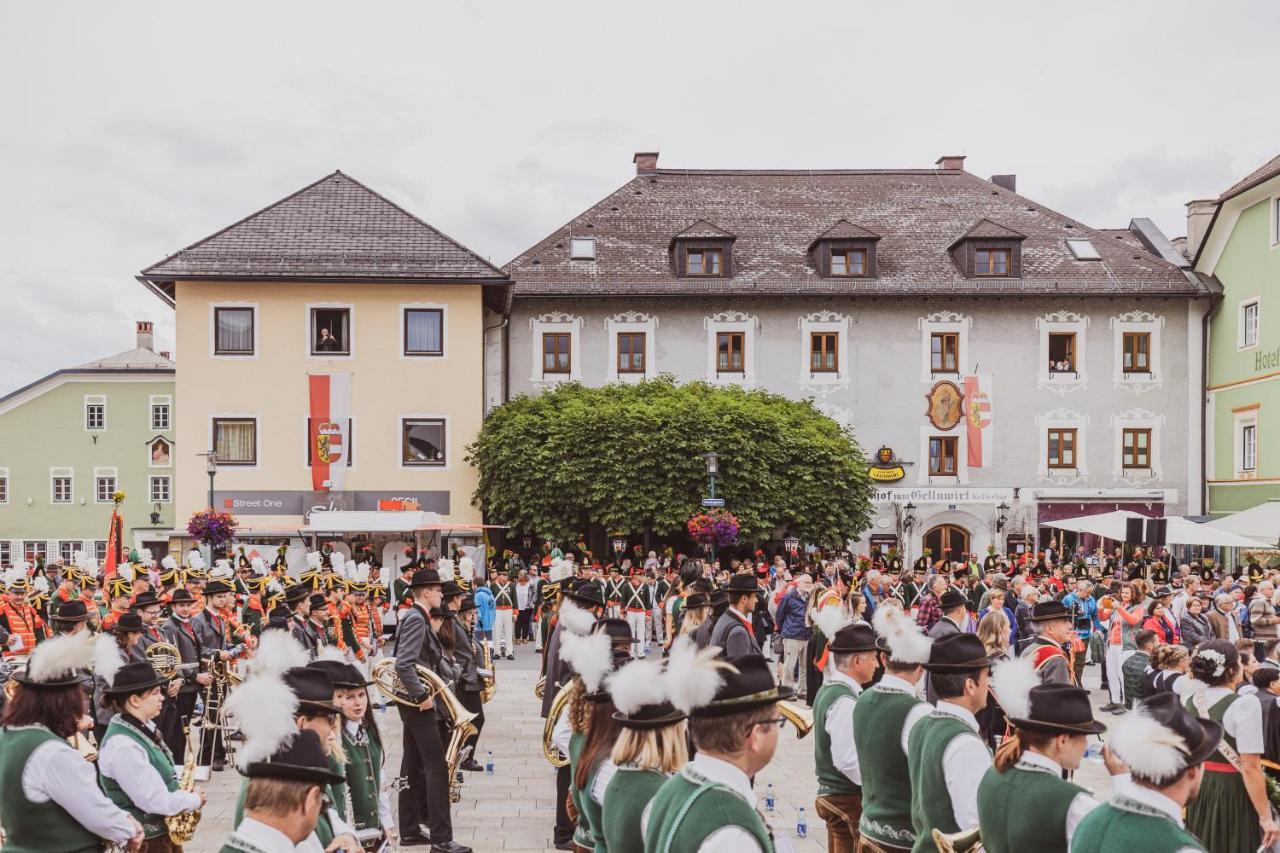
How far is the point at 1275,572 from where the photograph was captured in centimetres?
2147

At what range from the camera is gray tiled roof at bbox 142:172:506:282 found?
33.0 metres

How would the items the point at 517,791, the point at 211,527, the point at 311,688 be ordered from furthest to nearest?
the point at 211,527, the point at 517,791, the point at 311,688

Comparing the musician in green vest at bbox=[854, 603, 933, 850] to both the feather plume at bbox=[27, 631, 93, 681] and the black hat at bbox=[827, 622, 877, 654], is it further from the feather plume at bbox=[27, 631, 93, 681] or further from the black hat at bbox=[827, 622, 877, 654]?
the feather plume at bbox=[27, 631, 93, 681]

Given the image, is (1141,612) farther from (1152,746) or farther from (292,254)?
(292,254)

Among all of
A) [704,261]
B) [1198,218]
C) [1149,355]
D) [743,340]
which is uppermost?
[1198,218]

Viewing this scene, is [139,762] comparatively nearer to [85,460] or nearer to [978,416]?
[978,416]

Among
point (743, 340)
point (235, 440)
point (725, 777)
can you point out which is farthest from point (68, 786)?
point (743, 340)

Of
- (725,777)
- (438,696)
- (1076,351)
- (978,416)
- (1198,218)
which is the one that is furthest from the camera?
(1198,218)

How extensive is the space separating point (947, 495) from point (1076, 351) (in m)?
6.14

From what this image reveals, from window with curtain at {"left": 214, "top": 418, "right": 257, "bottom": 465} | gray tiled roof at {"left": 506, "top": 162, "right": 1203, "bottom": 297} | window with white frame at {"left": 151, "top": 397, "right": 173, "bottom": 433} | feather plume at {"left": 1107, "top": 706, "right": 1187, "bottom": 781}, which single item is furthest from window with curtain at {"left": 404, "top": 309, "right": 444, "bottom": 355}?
feather plume at {"left": 1107, "top": 706, "right": 1187, "bottom": 781}

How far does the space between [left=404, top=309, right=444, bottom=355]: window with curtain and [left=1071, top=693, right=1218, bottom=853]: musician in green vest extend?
31.2 m

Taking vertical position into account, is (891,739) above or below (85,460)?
below

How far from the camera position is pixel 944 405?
3528 centimetres

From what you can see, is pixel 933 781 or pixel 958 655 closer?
pixel 933 781
